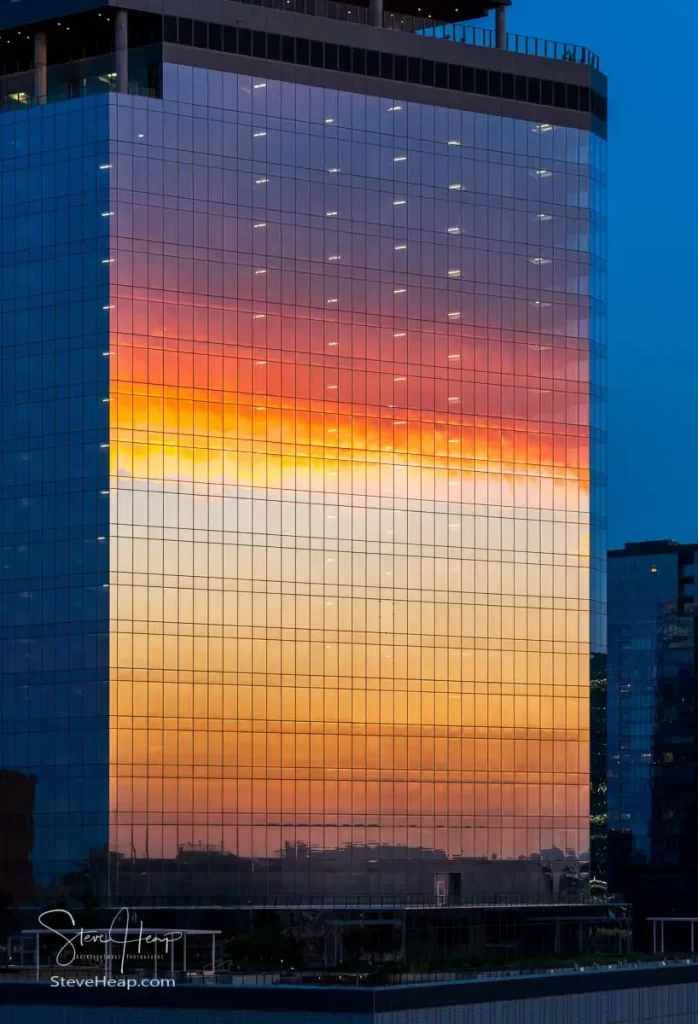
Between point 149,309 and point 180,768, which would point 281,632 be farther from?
point 149,309

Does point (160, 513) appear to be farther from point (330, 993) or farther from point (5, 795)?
point (330, 993)

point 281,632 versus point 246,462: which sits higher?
point 246,462

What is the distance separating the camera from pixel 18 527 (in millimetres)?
198875

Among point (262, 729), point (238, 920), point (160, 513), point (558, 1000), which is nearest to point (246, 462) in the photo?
point (160, 513)

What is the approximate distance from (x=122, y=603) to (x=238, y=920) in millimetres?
25146

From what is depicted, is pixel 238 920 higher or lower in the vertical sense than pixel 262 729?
lower

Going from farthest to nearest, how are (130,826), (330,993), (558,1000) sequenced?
(130,826) < (558,1000) < (330,993)

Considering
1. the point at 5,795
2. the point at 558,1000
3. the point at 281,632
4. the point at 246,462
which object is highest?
Answer: the point at 246,462

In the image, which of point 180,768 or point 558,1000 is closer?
point 558,1000

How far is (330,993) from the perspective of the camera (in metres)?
151

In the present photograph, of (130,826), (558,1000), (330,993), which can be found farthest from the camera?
(130,826)

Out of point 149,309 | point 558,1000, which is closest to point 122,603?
point 149,309

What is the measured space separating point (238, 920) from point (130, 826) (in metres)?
10.9

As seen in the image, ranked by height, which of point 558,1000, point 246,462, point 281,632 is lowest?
point 558,1000
